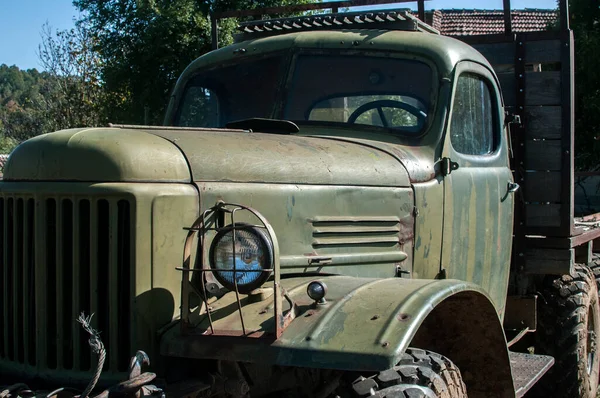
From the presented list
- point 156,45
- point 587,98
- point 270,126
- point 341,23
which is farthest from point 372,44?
point 587,98

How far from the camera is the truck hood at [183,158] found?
10.2ft

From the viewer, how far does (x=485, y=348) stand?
4.02 m

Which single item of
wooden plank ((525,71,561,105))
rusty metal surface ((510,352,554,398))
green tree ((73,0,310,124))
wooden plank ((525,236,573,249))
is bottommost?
rusty metal surface ((510,352,554,398))

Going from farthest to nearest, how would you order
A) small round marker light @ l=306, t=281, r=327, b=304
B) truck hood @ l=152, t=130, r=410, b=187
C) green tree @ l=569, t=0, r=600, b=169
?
green tree @ l=569, t=0, r=600, b=169
truck hood @ l=152, t=130, r=410, b=187
small round marker light @ l=306, t=281, r=327, b=304

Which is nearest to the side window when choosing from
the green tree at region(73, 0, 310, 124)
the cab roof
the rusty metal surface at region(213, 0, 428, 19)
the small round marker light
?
the cab roof

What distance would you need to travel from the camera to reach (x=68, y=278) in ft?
10.3

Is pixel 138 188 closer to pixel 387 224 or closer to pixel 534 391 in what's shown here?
pixel 387 224

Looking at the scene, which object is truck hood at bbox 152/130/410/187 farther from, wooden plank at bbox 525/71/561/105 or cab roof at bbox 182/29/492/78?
wooden plank at bbox 525/71/561/105

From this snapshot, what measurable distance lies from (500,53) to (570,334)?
2024 millimetres

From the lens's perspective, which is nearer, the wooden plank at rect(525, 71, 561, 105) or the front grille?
the front grille

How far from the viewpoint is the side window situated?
4.71 m

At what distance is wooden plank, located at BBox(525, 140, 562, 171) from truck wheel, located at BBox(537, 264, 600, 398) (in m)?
0.93

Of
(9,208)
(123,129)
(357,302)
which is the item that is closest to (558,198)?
(357,302)

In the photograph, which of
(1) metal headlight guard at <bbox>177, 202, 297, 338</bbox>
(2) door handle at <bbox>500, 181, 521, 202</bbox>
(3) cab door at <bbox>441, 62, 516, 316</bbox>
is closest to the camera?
(1) metal headlight guard at <bbox>177, 202, 297, 338</bbox>
